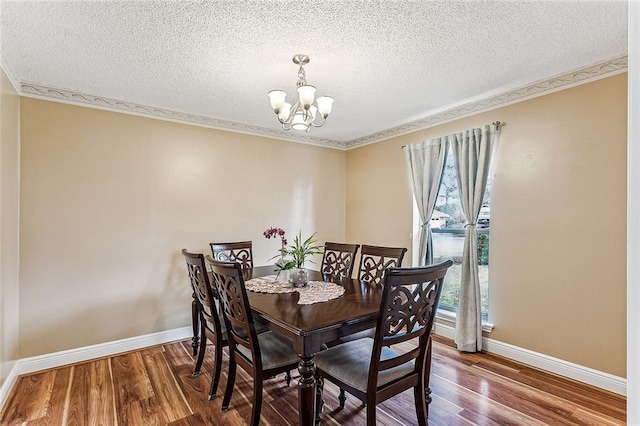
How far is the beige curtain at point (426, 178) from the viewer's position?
3533 millimetres

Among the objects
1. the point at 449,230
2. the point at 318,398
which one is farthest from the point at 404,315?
the point at 449,230

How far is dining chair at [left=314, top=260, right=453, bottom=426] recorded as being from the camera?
5.22 ft

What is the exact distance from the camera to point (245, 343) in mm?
1947

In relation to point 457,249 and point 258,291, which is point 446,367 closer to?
point 457,249

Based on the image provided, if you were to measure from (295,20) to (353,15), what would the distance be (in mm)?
340

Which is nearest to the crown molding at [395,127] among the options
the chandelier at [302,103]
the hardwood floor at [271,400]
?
the chandelier at [302,103]

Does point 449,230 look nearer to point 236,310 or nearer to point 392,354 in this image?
point 392,354

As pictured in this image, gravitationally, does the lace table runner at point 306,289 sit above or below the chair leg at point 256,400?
above

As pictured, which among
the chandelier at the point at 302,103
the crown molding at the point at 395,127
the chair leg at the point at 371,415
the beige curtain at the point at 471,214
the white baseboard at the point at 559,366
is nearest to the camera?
the chair leg at the point at 371,415

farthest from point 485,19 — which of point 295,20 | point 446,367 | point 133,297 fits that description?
point 133,297

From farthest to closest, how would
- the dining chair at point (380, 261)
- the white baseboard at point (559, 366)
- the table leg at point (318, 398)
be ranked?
the dining chair at point (380, 261) < the white baseboard at point (559, 366) < the table leg at point (318, 398)

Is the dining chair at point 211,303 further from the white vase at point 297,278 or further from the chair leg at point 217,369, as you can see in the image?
the white vase at point 297,278

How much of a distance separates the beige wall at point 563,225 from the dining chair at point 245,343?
7.18 feet

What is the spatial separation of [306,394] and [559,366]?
230cm
